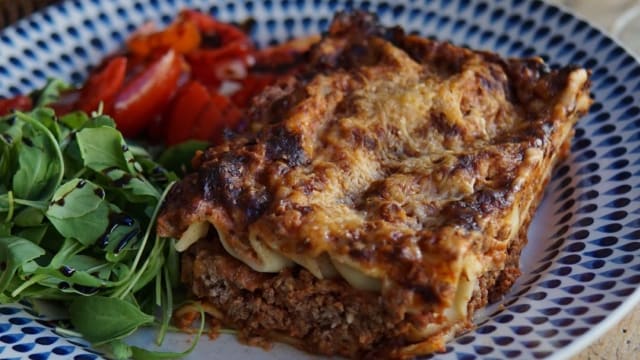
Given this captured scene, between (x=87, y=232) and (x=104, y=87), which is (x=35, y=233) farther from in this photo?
(x=104, y=87)

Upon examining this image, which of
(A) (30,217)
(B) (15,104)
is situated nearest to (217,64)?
(B) (15,104)

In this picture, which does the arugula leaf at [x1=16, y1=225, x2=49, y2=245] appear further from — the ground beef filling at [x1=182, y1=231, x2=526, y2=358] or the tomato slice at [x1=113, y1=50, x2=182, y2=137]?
the tomato slice at [x1=113, y1=50, x2=182, y2=137]

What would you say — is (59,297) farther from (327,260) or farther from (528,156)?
(528,156)

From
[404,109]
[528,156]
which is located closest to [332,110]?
[404,109]

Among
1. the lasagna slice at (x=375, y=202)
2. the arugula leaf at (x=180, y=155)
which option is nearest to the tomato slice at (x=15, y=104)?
the arugula leaf at (x=180, y=155)

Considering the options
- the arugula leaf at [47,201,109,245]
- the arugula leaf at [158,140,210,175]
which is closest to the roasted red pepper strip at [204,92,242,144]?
the arugula leaf at [158,140,210,175]

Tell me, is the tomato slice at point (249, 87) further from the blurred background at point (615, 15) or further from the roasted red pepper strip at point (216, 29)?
the blurred background at point (615, 15)
